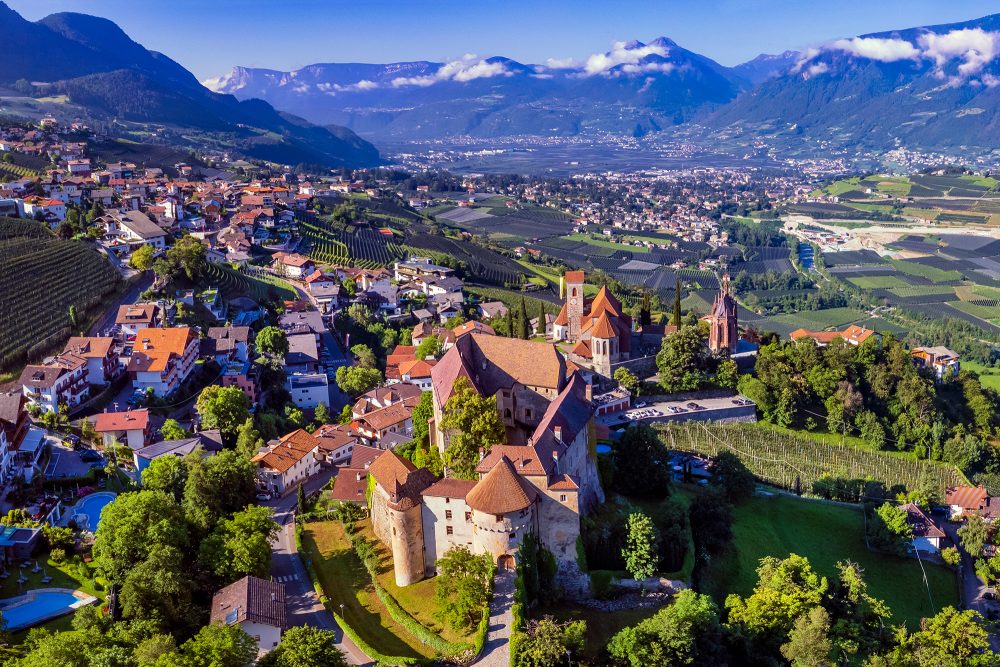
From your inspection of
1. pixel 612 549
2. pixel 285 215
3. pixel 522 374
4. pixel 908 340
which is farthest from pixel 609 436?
pixel 285 215

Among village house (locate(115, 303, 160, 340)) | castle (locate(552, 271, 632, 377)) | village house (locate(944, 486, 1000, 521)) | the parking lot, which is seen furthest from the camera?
village house (locate(115, 303, 160, 340))

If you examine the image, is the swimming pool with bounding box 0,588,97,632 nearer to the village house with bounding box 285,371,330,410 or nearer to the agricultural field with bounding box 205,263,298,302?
the village house with bounding box 285,371,330,410

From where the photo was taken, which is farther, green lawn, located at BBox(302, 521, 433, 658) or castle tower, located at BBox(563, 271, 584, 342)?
castle tower, located at BBox(563, 271, 584, 342)

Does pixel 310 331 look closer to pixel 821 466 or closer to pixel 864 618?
pixel 821 466

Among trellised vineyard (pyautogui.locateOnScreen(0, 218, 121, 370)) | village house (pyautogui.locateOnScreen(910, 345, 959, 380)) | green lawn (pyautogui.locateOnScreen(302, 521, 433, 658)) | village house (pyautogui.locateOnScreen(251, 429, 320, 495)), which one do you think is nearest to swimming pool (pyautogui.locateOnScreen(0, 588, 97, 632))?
green lawn (pyautogui.locateOnScreen(302, 521, 433, 658))

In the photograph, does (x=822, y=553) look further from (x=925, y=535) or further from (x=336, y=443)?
(x=336, y=443)

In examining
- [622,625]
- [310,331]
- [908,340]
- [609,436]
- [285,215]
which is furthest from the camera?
[285,215]
